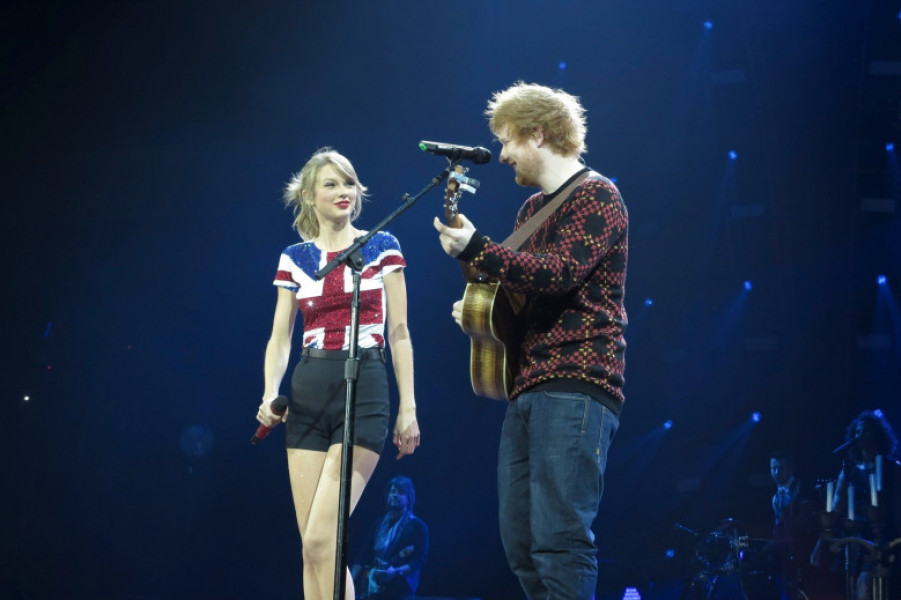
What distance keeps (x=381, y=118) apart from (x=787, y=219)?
4.93m

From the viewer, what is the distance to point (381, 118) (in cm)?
816

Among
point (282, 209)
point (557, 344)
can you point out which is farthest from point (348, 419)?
point (282, 209)

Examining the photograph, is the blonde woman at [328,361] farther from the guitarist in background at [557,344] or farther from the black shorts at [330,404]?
the guitarist in background at [557,344]

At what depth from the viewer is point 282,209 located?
8.26 metres

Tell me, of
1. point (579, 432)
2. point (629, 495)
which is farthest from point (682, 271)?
point (579, 432)

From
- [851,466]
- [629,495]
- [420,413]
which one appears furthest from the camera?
[629,495]

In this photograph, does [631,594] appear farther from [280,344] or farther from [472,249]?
[472,249]

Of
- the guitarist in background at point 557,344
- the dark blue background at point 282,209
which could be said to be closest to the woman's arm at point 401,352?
the guitarist in background at point 557,344

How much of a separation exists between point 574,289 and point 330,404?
4.34ft

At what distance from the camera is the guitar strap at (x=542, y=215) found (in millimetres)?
2727

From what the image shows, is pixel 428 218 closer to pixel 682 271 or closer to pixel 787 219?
pixel 682 271

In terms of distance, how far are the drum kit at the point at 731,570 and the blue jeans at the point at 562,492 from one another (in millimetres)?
5959

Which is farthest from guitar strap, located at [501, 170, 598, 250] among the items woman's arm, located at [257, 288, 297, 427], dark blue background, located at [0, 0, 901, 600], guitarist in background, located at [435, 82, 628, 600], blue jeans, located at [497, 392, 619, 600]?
dark blue background, located at [0, 0, 901, 600]

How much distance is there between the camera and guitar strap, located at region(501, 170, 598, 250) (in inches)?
107
